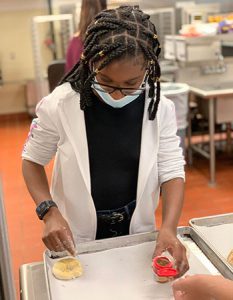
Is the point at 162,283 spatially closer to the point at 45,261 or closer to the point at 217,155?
the point at 45,261

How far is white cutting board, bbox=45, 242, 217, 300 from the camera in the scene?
88 cm

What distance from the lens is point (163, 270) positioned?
2.93 feet

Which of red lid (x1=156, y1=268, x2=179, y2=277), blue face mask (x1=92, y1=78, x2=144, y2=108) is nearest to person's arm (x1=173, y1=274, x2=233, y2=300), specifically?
red lid (x1=156, y1=268, x2=179, y2=277)

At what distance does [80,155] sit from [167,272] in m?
0.36

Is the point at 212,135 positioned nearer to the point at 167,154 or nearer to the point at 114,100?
the point at 167,154

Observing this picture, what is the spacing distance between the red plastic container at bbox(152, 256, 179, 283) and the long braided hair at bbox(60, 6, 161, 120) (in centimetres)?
42

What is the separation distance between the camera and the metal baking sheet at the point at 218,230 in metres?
1.05

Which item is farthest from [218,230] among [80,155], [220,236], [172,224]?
[80,155]

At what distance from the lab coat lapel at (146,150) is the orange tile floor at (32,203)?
1043mm

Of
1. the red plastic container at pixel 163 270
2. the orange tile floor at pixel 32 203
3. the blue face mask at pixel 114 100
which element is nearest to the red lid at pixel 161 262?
the red plastic container at pixel 163 270

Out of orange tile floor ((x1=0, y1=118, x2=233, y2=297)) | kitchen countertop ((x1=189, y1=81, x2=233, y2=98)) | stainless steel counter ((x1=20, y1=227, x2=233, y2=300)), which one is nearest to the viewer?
stainless steel counter ((x1=20, y1=227, x2=233, y2=300))

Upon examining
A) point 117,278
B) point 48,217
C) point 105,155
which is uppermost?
point 105,155

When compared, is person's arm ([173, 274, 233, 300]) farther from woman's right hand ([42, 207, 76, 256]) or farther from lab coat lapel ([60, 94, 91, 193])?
lab coat lapel ([60, 94, 91, 193])

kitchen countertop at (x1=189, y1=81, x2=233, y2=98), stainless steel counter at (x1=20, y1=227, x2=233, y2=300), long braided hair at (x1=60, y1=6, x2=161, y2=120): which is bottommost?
kitchen countertop at (x1=189, y1=81, x2=233, y2=98)
